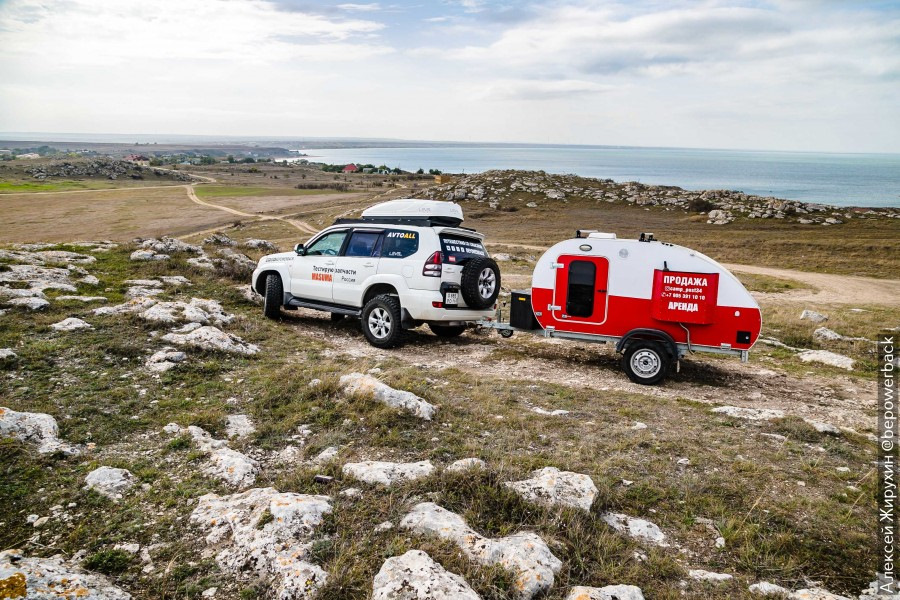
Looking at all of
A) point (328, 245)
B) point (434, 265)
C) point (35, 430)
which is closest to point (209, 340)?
point (35, 430)

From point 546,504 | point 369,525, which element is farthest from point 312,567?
point 546,504

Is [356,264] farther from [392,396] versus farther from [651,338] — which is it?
[651,338]

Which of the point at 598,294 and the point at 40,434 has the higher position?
the point at 598,294

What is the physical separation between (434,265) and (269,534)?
258 inches

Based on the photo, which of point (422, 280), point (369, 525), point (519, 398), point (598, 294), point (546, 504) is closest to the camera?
point (369, 525)

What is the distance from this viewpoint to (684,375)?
9438 millimetres

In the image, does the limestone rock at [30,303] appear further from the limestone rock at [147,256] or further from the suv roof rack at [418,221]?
the limestone rock at [147,256]

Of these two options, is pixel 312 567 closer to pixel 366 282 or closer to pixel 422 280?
pixel 422 280

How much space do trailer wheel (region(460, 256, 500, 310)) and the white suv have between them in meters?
0.02

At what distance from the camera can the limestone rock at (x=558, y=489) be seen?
4.55m

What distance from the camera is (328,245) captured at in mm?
11500

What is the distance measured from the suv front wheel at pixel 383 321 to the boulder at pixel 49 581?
6.89 meters

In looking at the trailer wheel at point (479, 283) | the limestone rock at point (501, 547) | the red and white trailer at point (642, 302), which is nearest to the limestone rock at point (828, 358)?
the red and white trailer at point (642, 302)

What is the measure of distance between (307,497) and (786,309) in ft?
52.5
